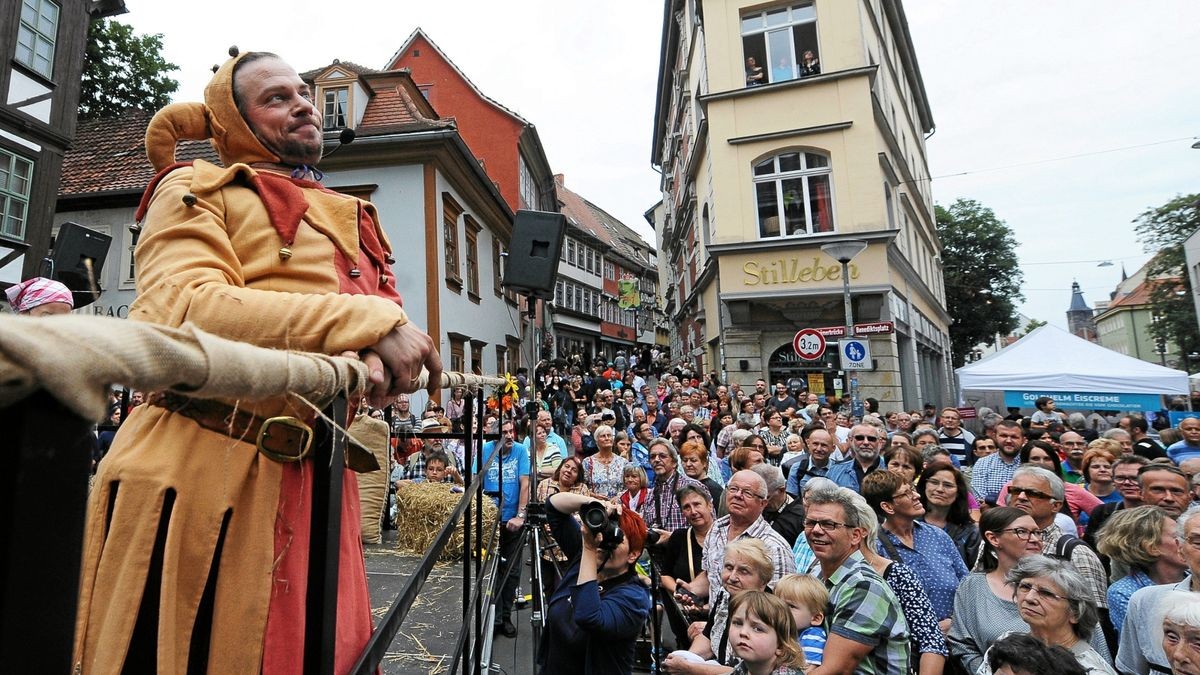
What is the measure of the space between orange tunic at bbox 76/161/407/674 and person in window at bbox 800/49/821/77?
54.9 ft

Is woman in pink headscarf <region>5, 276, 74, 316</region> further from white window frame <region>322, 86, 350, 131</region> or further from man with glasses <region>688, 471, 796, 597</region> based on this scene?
white window frame <region>322, 86, 350, 131</region>

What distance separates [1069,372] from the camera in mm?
11203

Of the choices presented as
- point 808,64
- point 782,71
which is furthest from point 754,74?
point 808,64

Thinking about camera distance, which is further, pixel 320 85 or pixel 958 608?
pixel 320 85

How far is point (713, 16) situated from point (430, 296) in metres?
10.1

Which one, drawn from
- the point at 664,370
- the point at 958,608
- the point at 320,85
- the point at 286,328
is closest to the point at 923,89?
the point at 664,370

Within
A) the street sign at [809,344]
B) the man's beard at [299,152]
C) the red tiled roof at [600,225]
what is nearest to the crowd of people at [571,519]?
the man's beard at [299,152]

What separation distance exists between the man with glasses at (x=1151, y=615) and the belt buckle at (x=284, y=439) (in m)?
3.42

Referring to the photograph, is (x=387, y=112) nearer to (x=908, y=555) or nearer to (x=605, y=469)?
(x=605, y=469)

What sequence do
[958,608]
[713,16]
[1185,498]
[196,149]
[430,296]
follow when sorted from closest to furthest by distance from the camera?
[958,608] → [1185,498] → [430,296] → [196,149] → [713,16]

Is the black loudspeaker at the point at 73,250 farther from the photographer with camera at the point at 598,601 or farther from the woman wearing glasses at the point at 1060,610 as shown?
the woman wearing glasses at the point at 1060,610

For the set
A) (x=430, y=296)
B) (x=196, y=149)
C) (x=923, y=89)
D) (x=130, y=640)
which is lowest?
(x=130, y=640)

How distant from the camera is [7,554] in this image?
45cm

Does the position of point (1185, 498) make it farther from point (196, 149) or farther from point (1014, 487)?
point (196, 149)
